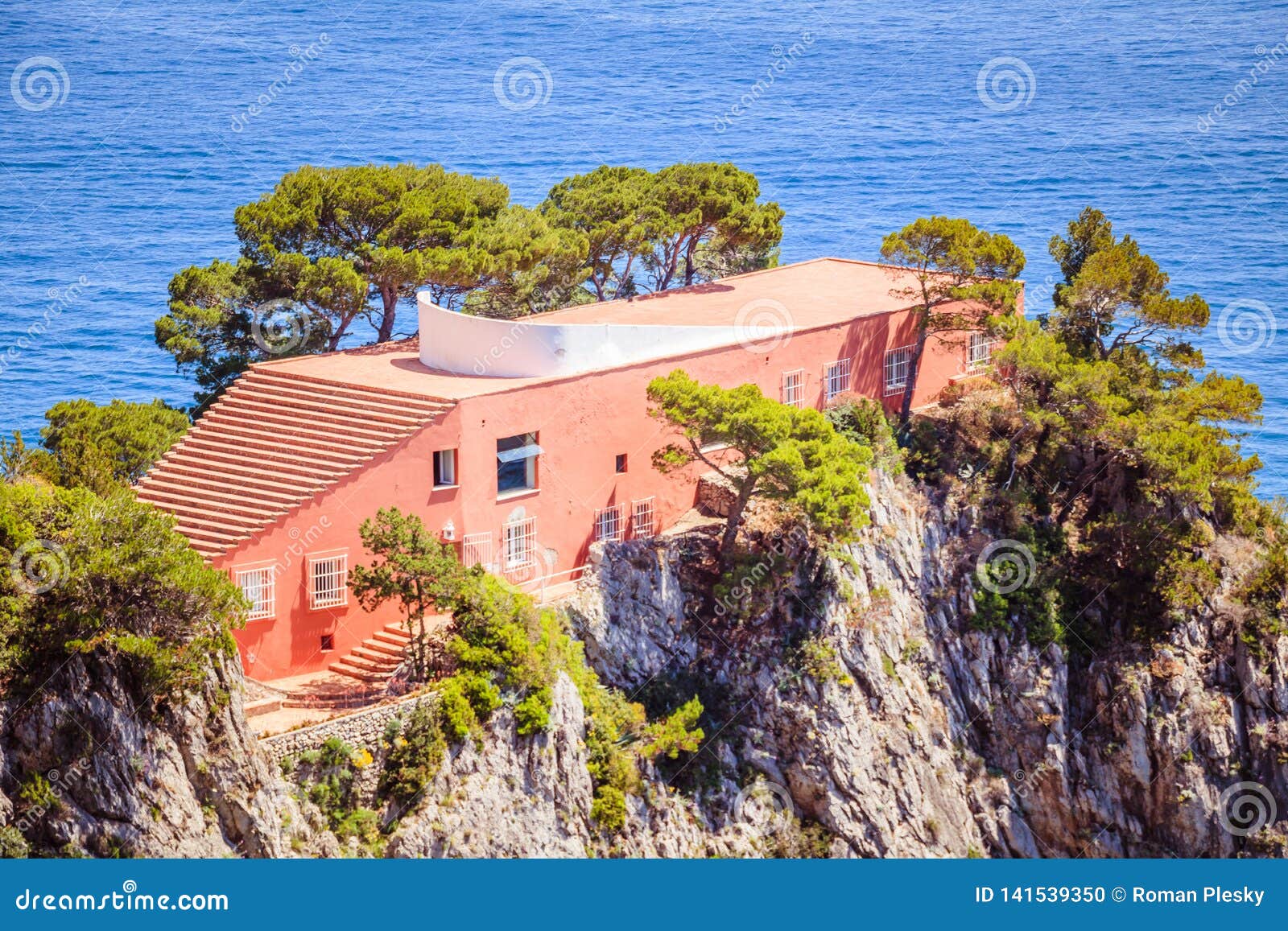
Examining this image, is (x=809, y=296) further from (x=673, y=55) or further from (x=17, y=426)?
(x=673, y=55)

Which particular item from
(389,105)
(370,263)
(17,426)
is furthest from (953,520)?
(389,105)

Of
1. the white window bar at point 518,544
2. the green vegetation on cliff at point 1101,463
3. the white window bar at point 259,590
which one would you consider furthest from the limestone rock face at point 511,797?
the green vegetation on cliff at point 1101,463

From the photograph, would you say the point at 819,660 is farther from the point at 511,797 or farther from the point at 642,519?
the point at 511,797

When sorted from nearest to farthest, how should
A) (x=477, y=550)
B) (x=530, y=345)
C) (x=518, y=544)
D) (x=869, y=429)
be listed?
(x=477, y=550) < (x=518, y=544) < (x=530, y=345) < (x=869, y=429)

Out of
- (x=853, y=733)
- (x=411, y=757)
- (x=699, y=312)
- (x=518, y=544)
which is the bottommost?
(x=853, y=733)

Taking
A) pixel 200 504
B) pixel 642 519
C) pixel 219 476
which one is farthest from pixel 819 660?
pixel 200 504

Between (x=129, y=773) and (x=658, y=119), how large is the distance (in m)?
118

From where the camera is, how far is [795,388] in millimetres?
56500

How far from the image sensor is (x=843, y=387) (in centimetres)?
5806

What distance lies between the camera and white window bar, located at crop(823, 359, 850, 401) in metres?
57.5

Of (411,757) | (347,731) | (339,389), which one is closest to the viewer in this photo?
(347,731)

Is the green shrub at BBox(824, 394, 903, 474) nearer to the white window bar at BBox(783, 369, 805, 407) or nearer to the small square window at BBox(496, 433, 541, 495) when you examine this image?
the white window bar at BBox(783, 369, 805, 407)

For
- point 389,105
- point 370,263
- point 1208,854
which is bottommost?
point 1208,854

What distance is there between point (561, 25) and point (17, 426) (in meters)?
81.5
